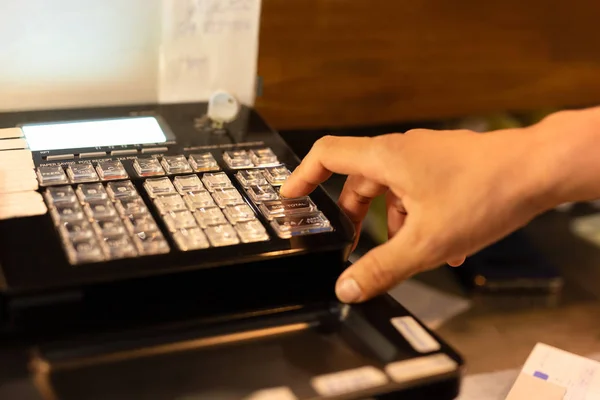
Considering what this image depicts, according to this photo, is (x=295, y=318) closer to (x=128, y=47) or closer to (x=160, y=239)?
(x=160, y=239)

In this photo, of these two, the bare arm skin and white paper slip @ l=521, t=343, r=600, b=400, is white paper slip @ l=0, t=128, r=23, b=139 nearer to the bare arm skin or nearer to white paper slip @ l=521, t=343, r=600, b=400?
the bare arm skin

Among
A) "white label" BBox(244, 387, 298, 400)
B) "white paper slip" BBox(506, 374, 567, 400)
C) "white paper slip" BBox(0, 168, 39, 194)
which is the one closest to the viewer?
"white label" BBox(244, 387, 298, 400)

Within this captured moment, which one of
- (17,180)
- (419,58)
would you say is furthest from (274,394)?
(419,58)

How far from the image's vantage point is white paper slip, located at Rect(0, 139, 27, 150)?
613 mm

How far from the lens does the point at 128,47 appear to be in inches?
29.2

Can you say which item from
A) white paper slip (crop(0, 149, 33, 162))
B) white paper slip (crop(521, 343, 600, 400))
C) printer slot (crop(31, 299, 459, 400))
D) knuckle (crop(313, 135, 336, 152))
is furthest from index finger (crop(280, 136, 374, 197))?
white paper slip (crop(521, 343, 600, 400))

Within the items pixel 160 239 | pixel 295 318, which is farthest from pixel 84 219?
pixel 295 318

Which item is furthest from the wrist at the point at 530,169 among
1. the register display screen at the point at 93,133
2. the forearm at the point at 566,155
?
the register display screen at the point at 93,133

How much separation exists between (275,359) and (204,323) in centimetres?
6

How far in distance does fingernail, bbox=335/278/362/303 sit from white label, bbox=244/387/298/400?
92 mm

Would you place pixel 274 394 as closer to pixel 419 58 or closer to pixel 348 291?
pixel 348 291

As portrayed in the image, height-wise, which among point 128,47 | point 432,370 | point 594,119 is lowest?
point 432,370

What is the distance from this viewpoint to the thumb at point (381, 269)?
1.66ft

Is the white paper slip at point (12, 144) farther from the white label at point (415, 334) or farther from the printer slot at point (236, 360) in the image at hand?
the white label at point (415, 334)
